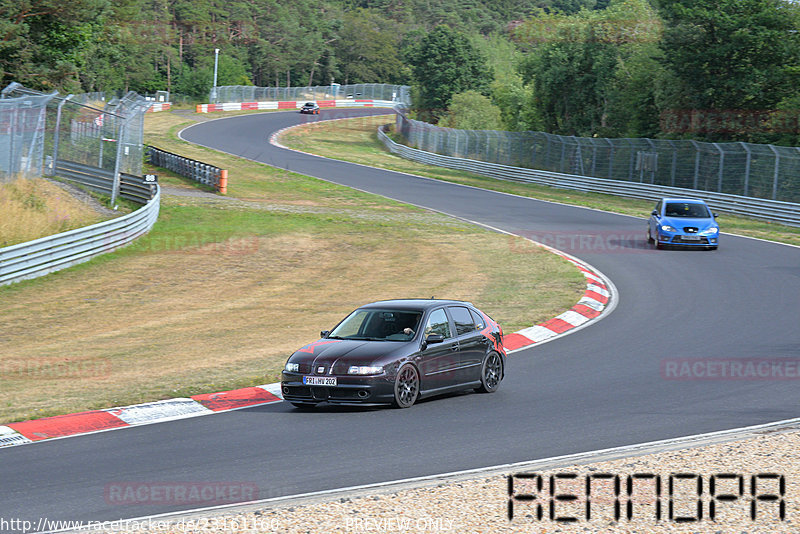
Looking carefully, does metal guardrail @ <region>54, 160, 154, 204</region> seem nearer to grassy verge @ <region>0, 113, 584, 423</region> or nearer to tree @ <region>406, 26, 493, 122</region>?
grassy verge @ <region>0, 113, 584, 423</region>

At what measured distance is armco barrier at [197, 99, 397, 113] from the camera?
10419 cm

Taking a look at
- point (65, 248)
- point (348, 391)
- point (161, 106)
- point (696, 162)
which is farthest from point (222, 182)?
point (161, 106)

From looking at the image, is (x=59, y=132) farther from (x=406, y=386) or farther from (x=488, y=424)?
(x=488, y=424)

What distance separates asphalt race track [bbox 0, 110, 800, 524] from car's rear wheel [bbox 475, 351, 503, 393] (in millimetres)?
159

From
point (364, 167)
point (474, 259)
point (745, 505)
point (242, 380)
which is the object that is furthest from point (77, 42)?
point (745, 505)

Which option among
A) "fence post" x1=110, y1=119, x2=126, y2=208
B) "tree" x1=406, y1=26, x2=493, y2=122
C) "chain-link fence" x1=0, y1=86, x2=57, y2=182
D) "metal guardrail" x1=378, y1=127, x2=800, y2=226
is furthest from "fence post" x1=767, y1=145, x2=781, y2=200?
"tree" x1=406, y1=26, x2=493, y2=122

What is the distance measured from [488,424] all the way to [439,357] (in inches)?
63.4

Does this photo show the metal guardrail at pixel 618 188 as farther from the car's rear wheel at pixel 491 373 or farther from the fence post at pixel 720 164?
the car's rear wheel at pixel 491 373

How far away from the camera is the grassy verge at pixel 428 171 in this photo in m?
34.8

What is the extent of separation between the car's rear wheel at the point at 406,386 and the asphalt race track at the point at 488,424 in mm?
190

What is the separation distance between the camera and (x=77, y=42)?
4416 centimetres

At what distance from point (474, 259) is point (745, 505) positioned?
20.0 m

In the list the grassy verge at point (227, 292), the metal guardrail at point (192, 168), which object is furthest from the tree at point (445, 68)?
the grassy verge at point (227, 292)

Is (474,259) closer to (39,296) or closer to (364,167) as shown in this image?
(39,296)
